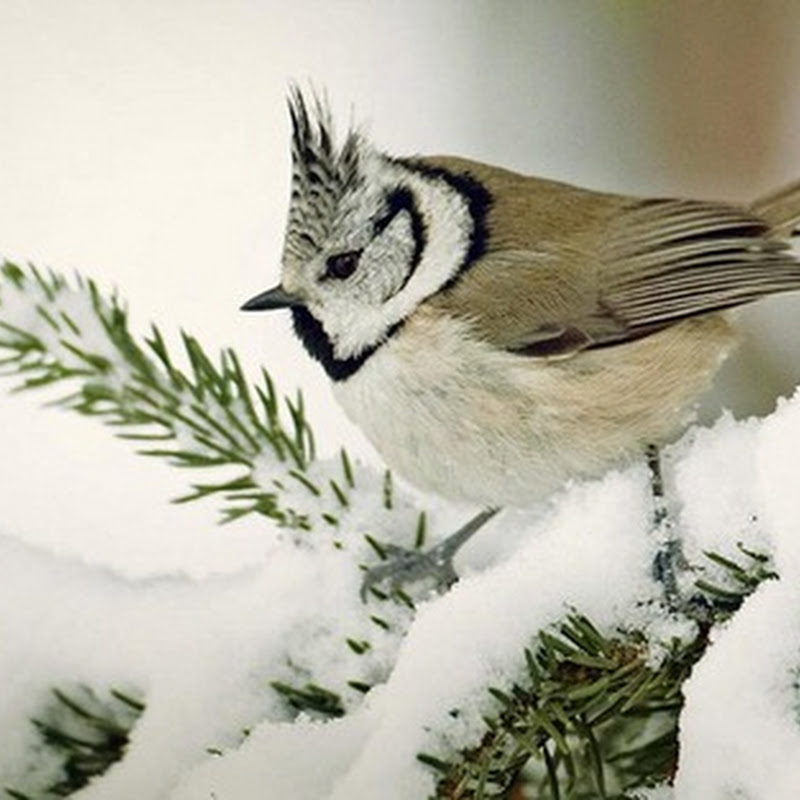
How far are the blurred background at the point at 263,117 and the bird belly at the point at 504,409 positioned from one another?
44 centimetres

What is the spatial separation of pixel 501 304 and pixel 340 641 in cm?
30

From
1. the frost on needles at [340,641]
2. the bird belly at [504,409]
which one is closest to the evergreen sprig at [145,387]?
the frost on needles at [340,641]

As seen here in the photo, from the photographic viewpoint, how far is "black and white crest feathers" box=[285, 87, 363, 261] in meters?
0.90

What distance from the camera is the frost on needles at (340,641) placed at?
66 centimetres

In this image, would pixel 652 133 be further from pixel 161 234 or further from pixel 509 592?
pixel 509 592

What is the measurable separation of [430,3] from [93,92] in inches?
13.0

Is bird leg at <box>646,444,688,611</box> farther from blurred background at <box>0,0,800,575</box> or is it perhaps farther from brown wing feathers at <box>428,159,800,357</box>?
blurred background at <box>0,0,800,575</box>

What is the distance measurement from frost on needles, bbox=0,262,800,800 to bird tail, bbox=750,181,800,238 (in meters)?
0.29

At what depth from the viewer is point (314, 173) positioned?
2.99ft

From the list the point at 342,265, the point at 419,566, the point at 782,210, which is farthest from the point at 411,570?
the point at 782,210

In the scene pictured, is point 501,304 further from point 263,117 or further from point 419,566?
point 263,117

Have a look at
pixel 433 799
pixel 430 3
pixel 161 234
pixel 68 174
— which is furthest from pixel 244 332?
pixel 433 799

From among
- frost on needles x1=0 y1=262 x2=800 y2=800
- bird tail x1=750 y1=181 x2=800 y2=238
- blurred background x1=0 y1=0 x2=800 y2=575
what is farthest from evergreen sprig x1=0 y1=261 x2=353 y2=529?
blurred background x1=0 y1=0 x2=800 y2=575

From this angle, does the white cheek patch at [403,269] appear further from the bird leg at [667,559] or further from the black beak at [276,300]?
the bird leg at [667,559]
